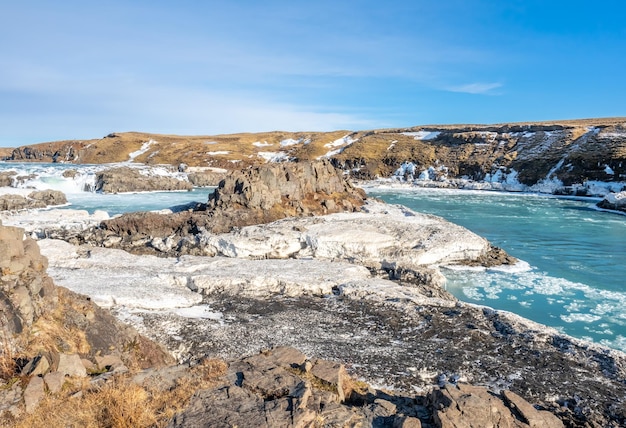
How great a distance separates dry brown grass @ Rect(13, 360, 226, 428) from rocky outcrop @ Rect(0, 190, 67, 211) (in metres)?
50.4

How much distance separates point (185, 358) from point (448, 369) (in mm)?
8137

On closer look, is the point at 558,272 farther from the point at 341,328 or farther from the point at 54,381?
the point at 54,381

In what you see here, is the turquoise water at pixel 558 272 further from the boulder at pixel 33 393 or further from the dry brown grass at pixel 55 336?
the boulder at pixel 33 393

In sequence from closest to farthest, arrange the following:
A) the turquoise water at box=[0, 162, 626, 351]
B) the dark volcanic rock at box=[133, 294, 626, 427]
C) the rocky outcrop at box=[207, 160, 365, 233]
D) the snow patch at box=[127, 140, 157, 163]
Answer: the dark volcanic rock at box=[133, 294, 626, 427] → the turquoise water at box=[0, 162, 626, 351] → the rocky outcrop at box=[207, 160, 365, 233] → the snow patch at box=[127, 140, 157, 163]

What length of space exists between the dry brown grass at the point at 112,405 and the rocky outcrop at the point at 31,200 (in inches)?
1983

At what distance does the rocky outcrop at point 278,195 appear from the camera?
3459 centimetres

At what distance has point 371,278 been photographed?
2219cm

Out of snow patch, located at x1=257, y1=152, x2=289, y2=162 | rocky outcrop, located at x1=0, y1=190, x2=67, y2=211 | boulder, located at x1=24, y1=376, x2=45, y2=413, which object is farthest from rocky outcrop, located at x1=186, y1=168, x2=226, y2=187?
boulder, located at x1=24, y1=376, x2=45, y2=413

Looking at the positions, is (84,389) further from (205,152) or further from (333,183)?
(205,152)

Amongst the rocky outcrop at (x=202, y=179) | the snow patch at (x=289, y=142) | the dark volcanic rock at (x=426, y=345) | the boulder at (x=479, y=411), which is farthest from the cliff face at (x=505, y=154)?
the boulder at (x=479, y=411)

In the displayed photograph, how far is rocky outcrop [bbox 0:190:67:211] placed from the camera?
49.2 metres

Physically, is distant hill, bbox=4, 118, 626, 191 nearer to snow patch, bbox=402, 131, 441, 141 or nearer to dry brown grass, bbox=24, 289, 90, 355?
snow patch, bbox=402, 131, 441, 141

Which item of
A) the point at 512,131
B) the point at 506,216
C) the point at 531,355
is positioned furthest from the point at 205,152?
the point at 531,355

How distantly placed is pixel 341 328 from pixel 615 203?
197 feet
